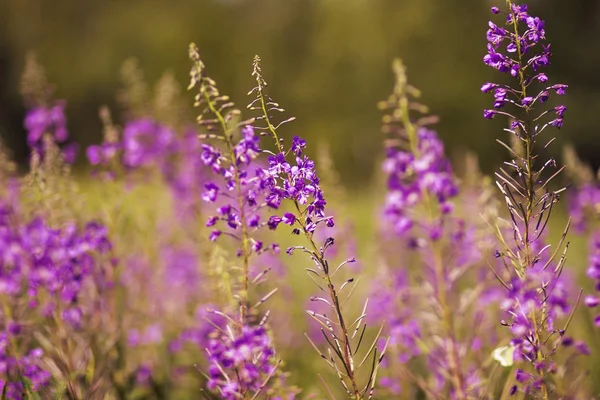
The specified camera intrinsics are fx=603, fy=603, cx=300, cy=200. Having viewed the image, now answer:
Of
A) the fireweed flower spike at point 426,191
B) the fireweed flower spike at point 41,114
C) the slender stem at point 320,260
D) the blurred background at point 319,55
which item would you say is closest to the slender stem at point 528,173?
the fireweed flower spike at point 426,191

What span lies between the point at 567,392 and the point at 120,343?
3.35 m

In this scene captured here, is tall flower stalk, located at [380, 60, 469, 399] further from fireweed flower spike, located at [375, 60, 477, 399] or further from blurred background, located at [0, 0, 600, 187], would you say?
blurred background, located at [0, 0, 600, 187]

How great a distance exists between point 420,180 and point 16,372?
259 cm

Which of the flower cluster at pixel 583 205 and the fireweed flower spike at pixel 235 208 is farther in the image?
the flower cluster at pixel 583 205

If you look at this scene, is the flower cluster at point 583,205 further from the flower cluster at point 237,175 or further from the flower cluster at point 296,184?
the flower cluster at point 237,175

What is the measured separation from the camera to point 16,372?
3.53 m

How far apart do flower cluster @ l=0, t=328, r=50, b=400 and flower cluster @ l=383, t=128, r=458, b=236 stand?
2298mm

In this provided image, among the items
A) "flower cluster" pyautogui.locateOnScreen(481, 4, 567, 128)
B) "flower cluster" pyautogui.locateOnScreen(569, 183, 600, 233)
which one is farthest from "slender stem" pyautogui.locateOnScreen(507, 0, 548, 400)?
"flower cluster" pyautogui.locateOnScreen(569, 183, 600, 233)

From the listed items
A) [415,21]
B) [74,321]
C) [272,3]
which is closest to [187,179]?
[74,321]

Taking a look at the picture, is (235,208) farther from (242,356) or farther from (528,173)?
(528,173)

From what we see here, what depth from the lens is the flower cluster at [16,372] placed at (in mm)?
3430

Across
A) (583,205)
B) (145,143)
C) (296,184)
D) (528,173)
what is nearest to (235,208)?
(296,184)

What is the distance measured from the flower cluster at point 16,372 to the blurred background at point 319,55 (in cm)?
1339

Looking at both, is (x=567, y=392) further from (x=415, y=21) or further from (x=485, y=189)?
(x=415, y=21)
